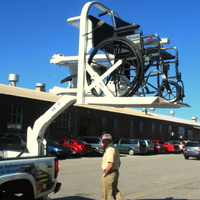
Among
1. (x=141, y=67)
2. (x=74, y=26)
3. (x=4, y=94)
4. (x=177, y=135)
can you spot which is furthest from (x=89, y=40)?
(x=177, y=135)

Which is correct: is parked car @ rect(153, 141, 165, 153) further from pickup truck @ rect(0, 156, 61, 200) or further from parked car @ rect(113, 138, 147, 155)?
pickup truck @ rect(0, 156, 61, 200)

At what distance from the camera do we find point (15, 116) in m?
25.7

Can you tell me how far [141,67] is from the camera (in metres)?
7.25

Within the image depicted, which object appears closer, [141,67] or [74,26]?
[141,67]

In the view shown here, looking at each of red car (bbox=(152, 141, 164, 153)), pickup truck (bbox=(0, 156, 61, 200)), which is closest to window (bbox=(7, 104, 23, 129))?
red car (bbox=(152, 141, 164, 153))

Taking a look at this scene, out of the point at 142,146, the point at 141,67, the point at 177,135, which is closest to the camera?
the point at 141,67

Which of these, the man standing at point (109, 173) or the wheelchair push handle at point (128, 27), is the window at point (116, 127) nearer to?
the wheelchair push handle at point (128, 27)

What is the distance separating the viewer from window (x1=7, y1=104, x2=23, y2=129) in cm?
2530

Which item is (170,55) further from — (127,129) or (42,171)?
(127,129)

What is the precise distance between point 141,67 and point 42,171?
3.40 m

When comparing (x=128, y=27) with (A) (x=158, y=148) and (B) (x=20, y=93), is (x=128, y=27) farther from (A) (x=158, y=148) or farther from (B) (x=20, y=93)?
(A) (x=158, y=148)

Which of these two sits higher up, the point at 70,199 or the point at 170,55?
the point at 170,55

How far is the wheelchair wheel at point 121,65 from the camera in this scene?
7.37 metres

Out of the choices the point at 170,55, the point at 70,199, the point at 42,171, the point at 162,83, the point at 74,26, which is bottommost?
the point at 70,199
